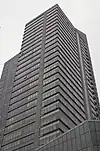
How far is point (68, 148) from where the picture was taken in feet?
144

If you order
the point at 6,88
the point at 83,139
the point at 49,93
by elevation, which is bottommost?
the point at 83,139

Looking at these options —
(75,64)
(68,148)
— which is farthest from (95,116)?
(68,148)

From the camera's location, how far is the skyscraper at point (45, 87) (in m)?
77.6

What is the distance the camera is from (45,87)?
286 feet

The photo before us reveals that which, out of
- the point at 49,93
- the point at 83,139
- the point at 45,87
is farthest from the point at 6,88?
the point at 83,139

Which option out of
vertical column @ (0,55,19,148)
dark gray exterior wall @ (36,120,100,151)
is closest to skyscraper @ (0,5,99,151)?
vertical column @ (0,55,19,148)

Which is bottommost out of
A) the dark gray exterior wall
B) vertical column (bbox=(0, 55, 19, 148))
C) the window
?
the dark gray exterior wall

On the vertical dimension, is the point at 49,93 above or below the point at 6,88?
below

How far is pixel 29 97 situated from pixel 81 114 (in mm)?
22827

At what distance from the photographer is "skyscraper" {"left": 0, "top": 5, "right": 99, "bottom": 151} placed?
77.6 meters

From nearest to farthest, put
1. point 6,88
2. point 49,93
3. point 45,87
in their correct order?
point 49,93, point 45,87, point 6,88

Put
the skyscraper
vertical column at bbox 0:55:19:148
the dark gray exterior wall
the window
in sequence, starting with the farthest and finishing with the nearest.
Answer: vertical column at bbox 0:55:19:148, the window, the skyscraper, the dark gray exterior wall

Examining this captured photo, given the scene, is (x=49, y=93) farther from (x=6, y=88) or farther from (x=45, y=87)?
(x=6, y=88)

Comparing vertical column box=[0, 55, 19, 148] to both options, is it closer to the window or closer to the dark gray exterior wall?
the window
